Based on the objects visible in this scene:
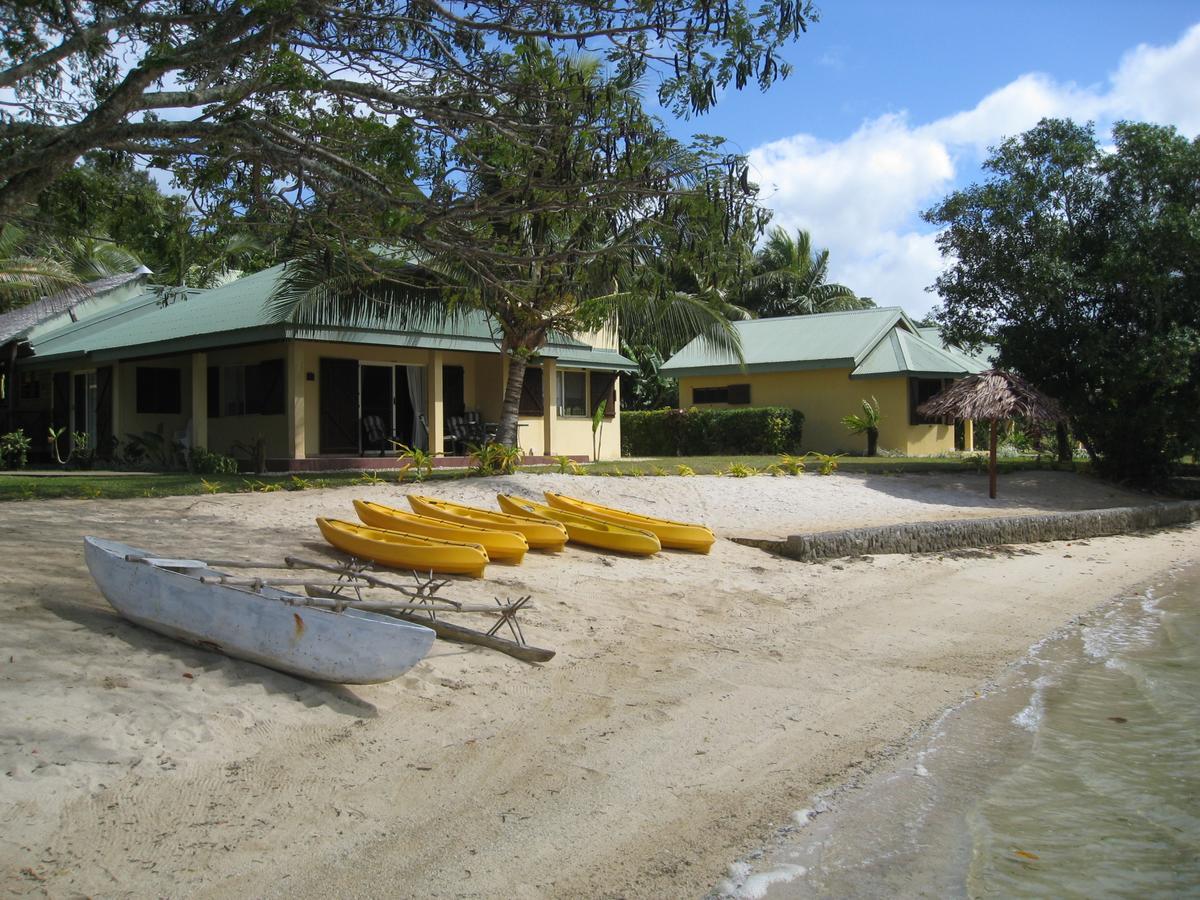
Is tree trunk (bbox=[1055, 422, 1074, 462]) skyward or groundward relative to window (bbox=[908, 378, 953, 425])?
groundward

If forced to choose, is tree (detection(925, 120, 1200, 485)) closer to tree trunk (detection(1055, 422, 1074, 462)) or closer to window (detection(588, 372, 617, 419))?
tree trunk (detection(1055, 422, 1074, 462))

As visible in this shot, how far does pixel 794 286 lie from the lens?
1740 inches

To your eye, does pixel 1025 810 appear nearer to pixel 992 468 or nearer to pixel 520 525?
pixel 520 525

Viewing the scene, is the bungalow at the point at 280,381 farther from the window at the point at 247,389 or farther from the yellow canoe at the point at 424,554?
the yellow canoe at the point at 424,554

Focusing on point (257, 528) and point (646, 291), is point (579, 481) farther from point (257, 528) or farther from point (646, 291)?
point (257, 528)

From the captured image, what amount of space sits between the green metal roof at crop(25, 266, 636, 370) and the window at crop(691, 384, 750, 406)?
6.91m

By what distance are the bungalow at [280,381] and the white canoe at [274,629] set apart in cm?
1157

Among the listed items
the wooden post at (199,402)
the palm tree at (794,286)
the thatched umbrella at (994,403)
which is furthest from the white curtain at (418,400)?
the palm tree at (794,286)

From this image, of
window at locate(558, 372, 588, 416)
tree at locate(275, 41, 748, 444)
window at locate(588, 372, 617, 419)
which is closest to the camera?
tree at locate(275, 41, 748, 444)

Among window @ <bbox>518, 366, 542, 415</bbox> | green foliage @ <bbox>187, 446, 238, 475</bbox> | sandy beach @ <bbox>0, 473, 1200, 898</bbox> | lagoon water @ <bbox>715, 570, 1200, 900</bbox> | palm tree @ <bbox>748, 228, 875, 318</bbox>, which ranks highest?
palm tree @ <bbox>748, 228, 875, 318</bbox>

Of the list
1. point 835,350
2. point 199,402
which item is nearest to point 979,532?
point 835,350

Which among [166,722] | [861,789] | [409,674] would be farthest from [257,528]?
[861,789]

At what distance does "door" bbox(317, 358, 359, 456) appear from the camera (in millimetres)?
19344

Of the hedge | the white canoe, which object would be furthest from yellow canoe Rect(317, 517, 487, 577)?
the hedge
